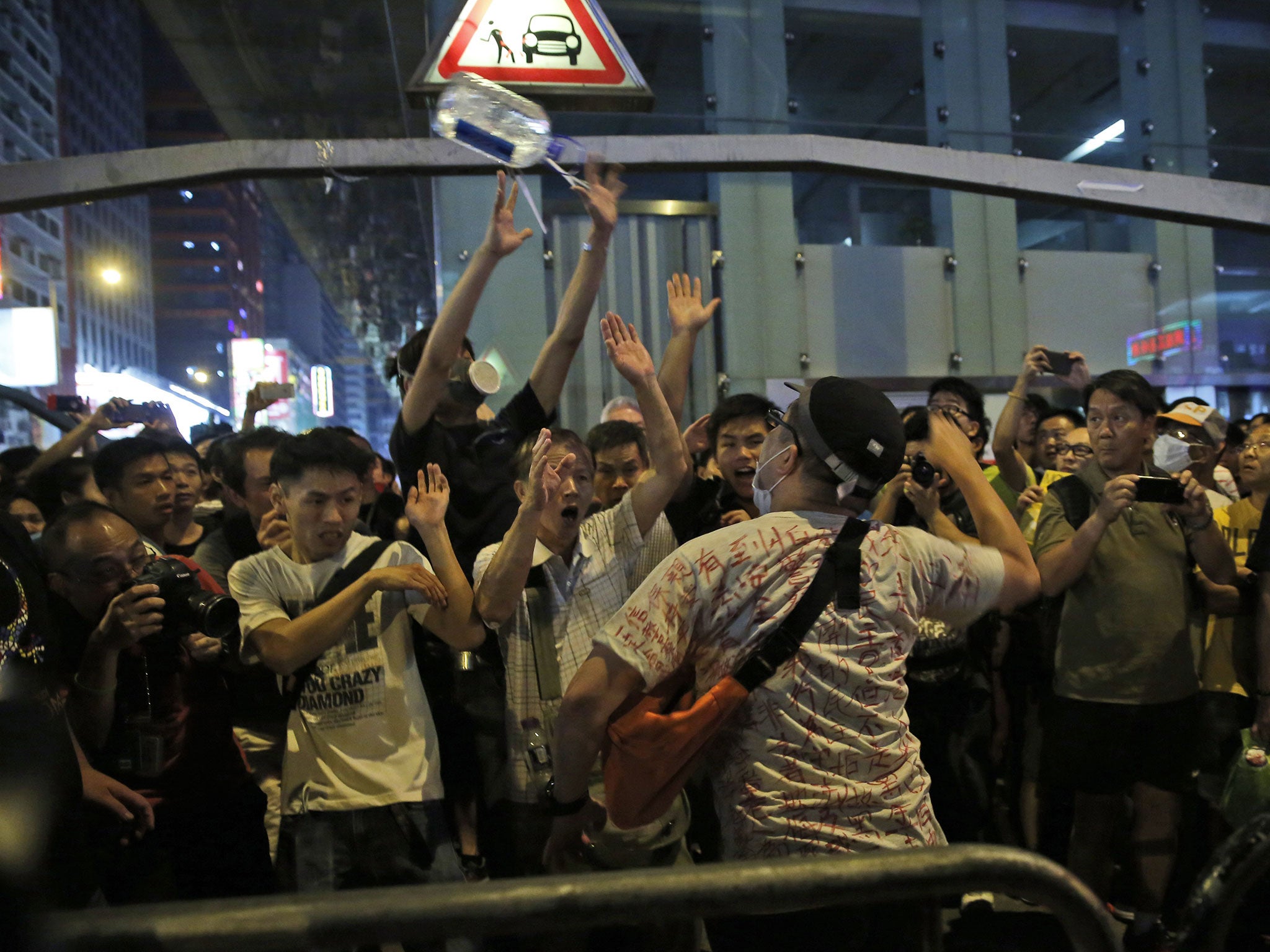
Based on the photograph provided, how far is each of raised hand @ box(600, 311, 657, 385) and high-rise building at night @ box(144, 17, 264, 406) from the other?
385cm

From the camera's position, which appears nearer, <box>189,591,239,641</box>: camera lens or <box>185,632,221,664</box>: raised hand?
<box>189,591,239,641</box>: camera lens

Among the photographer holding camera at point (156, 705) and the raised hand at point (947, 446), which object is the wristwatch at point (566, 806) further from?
the raised hand at point (947, 446)

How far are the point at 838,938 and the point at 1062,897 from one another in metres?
0.59

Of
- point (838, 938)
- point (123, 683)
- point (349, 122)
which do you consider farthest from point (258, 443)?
point (349, 122)

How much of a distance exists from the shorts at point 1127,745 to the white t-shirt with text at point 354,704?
2.21 meters

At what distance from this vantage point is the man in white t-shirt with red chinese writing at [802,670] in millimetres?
1846

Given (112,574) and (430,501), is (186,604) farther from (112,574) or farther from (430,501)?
(430,501)

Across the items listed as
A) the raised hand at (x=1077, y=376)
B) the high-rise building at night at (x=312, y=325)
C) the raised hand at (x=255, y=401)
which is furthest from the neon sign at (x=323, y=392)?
the raised hand at (x=1077, y=376)

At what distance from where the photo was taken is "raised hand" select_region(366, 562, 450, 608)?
242 cm

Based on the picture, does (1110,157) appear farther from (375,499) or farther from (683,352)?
(375,499)

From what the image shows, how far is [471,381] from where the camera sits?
128 inches

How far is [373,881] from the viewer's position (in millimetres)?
2459

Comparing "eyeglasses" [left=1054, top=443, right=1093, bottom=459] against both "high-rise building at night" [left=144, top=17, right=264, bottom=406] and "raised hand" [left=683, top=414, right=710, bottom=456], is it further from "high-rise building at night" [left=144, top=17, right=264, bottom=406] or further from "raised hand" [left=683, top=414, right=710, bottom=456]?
"high-rise building at night" [left=144, top=17, right=264, bottom=406]

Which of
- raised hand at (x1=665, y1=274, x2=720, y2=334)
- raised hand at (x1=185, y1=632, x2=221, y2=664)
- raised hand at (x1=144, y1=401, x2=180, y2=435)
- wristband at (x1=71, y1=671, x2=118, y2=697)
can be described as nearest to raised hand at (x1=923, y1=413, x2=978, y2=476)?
raised hand at (x1=665, y1=274, x2=720, y2=334)
